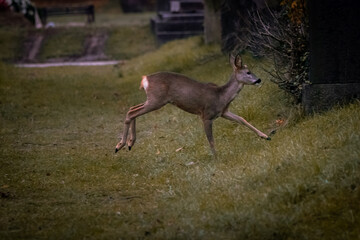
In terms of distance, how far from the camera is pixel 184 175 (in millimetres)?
7992

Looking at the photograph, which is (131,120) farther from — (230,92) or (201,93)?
(230,92)

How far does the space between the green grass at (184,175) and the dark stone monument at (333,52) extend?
0.88 ft

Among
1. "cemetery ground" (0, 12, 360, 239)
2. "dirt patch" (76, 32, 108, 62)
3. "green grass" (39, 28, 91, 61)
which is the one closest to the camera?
"cemetery ground" (0, 12, 360, 239)

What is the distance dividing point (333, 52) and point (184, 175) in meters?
2.39

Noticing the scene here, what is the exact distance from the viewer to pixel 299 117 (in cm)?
882

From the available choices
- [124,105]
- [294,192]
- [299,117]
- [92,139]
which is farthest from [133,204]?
[124,105]

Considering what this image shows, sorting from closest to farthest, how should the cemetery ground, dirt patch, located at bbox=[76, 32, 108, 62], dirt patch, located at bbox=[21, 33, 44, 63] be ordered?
1. the cemetery ground
2. dirt patch, located at bbox=[21, 33, 44, 63]
3. dirt patch, located at bbox=[76, 32, 108, 62]

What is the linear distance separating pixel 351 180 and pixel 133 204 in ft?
7.09

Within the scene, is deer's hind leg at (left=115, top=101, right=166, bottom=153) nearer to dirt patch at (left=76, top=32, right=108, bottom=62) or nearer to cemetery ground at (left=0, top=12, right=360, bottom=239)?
cemetery ground at (left=0, top=12, right=360, bottom=239)

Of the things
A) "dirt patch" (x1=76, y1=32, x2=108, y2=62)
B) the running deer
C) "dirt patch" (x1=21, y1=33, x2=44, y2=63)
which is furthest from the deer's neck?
"dirt patch" (x1=21, y1=33, x2=44, y2=63)

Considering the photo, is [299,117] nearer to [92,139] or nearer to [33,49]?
[92,139]

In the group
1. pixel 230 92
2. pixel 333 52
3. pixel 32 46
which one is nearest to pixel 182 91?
pixel 230 92

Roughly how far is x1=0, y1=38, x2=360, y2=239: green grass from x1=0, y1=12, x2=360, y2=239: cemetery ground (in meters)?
0.01

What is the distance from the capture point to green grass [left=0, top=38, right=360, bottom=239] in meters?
6.00
